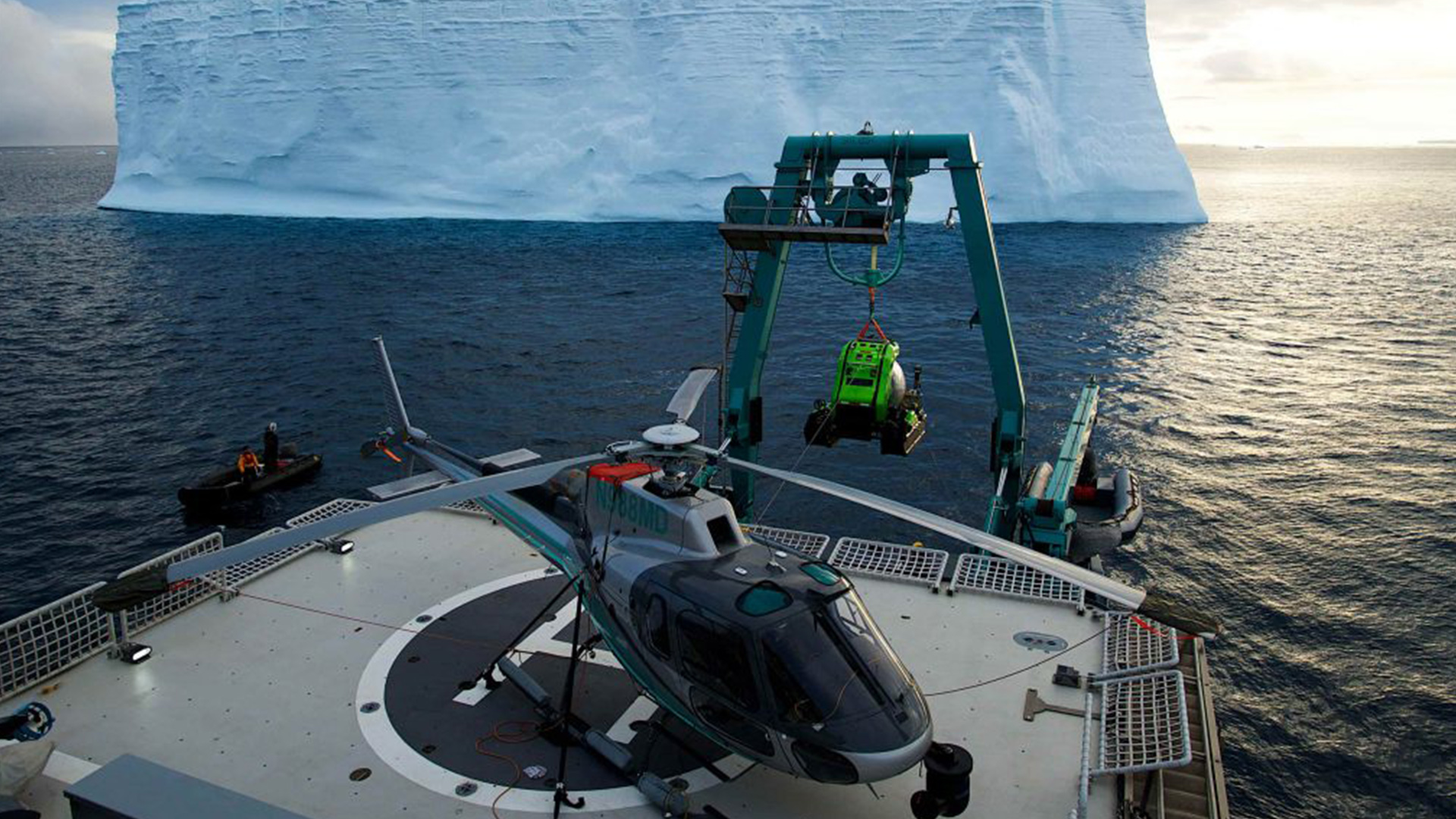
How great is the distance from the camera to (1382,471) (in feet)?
102

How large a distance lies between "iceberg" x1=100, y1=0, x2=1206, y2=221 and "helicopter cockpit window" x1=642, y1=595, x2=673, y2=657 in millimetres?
64350

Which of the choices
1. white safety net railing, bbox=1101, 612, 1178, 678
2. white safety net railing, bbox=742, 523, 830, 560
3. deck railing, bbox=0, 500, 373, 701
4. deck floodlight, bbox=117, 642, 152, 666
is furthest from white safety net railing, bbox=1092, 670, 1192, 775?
deck floodlight, bbox=117, 642, 152, 666

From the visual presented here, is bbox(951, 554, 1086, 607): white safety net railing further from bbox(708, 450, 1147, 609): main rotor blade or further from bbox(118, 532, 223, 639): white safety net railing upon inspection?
bbox(118, 532, 223, 639): white safety net railing

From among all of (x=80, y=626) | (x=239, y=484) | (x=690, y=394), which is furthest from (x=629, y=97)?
(x=80, y=626)

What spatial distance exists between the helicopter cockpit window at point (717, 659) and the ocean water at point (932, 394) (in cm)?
1181

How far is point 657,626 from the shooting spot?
10.9 metres

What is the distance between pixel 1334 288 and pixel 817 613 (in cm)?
6518

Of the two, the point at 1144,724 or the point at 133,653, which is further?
the point at 133,653

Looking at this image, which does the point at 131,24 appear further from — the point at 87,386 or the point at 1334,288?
the point at 1334,288

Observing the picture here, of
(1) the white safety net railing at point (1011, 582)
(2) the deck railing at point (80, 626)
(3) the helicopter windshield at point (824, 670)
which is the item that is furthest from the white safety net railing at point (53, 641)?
(1) the white safety net railing at point (1011, 582)

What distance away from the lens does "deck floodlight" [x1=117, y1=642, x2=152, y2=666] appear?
1321 cm

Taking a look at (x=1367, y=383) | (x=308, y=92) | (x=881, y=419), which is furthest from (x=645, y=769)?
(x=308, y=92)

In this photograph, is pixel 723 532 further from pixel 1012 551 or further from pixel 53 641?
pixel 53 641

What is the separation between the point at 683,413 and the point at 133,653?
8184 millimetres
